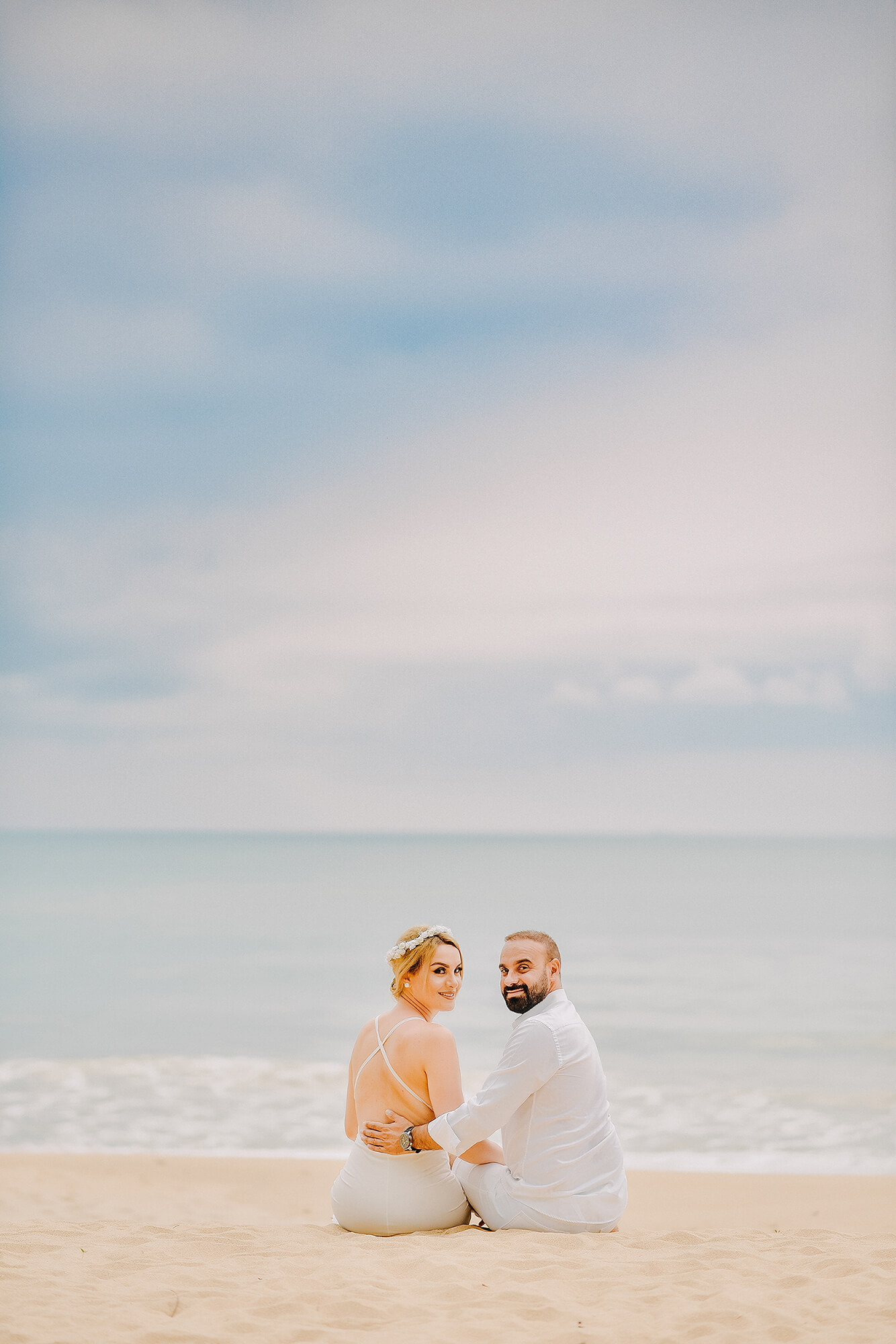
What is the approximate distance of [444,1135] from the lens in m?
3.89

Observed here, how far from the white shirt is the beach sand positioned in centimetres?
14

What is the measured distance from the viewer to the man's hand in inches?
159

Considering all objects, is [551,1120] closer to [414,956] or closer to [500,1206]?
[500,1206]

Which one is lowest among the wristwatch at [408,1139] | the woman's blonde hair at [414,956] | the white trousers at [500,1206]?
the white trousers at [500,1206]

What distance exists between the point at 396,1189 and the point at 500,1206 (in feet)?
1.24

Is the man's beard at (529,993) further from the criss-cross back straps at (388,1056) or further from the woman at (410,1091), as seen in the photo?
the criss-cross back straps at (388,1056)

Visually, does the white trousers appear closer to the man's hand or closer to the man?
the man

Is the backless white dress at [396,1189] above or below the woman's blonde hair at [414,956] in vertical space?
below

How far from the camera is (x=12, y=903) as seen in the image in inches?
1357

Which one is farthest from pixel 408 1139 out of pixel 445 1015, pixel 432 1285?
pixel 445 1015

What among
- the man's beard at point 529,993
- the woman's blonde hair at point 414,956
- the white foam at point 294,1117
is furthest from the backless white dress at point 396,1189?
the white foam at point 294,1117

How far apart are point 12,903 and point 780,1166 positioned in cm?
3118

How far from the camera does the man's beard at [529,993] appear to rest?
13.2ft

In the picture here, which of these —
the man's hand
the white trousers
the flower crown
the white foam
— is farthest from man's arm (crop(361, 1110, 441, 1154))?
the white foam
